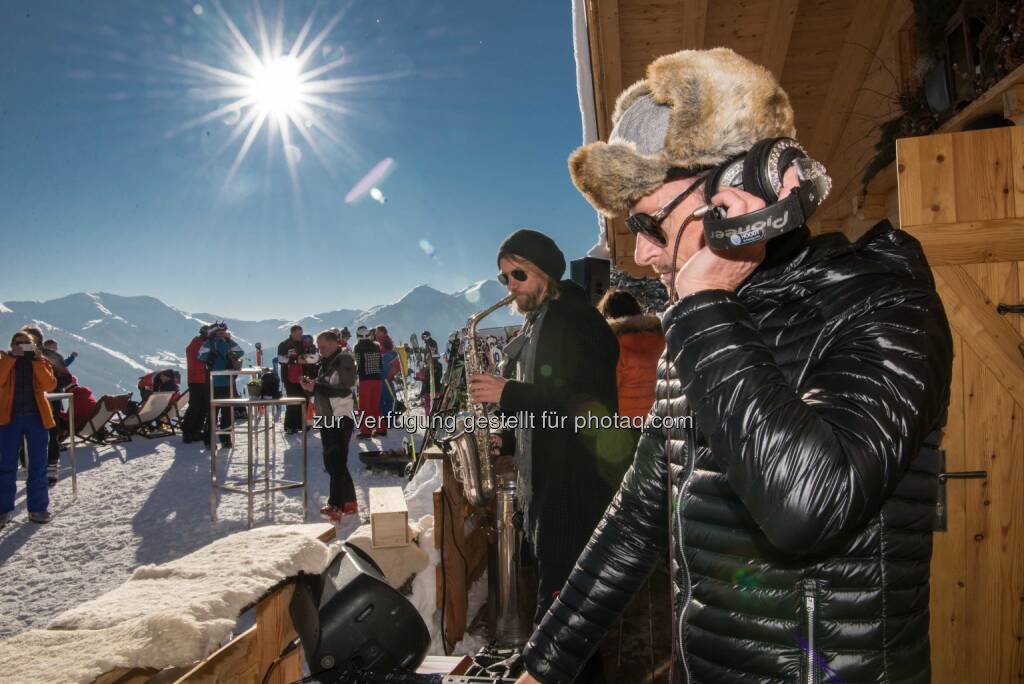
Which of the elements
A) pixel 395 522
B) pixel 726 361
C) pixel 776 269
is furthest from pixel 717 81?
pixel 395 522

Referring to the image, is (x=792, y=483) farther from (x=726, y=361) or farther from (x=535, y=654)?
(x=535, y=654)

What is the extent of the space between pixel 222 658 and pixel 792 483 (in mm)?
1708

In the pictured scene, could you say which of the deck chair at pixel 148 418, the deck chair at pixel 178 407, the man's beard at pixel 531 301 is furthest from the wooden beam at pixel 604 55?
the deck chair at pixel 178 407

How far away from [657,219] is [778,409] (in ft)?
1.47

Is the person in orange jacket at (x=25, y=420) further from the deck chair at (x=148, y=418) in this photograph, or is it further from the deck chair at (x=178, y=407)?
the deck chair at (x=178, y=407)

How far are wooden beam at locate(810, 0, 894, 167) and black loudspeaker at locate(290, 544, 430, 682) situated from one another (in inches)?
257

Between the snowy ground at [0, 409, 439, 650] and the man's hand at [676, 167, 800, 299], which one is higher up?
the man's hand at [676, 167, 800, 299]

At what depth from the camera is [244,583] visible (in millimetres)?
1937

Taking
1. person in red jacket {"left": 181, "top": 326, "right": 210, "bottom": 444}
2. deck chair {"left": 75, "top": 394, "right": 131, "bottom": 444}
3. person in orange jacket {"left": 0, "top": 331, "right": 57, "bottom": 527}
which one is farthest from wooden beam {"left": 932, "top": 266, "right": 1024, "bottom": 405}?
deck chair {"left": 75, "top": 394, "right": 131, "bottom": 444}

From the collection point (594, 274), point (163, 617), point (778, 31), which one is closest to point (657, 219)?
point (163, 617)

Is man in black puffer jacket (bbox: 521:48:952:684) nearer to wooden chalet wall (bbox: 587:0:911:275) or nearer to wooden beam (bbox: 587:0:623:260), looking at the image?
wooden beam (bbox: 587:0:623:260)

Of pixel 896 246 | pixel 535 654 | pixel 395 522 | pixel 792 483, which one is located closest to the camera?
pixel 792 483

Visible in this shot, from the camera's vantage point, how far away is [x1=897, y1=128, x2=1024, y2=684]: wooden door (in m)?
2.98

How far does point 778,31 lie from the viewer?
532 centimetres
